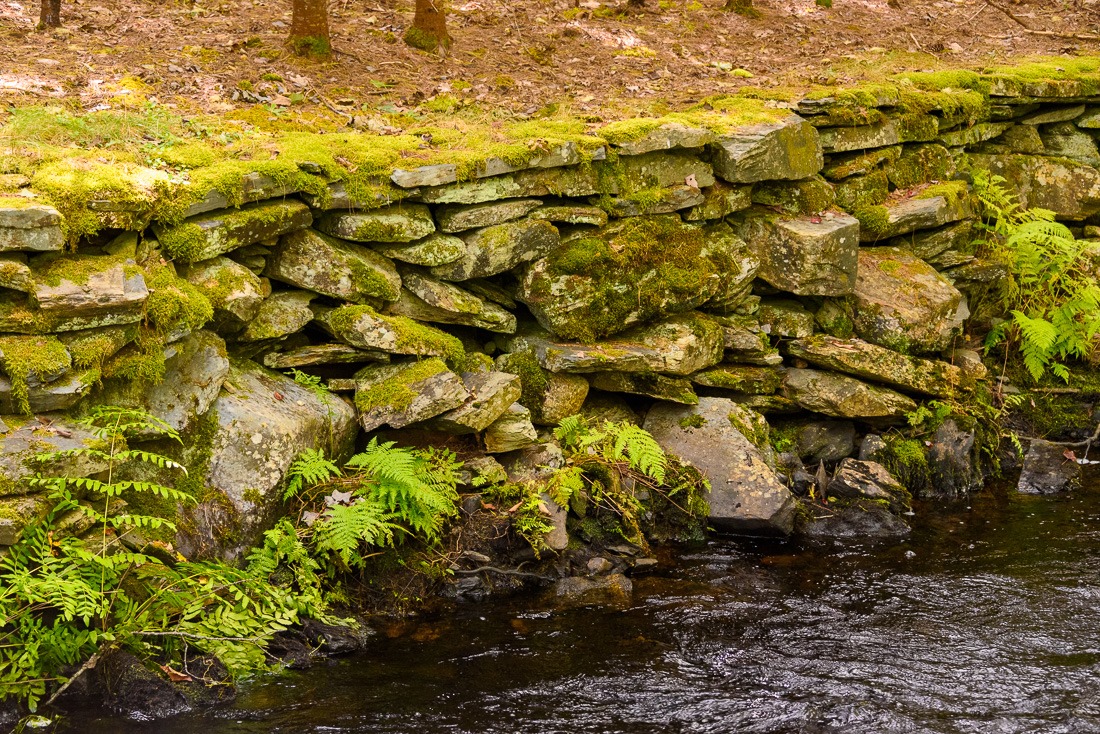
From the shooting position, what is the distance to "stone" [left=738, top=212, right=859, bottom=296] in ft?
30.8

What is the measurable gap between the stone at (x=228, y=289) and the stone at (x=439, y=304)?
125cm

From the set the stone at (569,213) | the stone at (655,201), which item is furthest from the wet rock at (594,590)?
the stone at (655,201)

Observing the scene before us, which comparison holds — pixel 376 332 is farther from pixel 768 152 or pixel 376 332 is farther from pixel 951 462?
pixel 951 462

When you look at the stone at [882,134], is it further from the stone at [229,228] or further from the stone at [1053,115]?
the stone at [229,228]

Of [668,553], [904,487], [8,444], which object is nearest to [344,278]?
[8,444]

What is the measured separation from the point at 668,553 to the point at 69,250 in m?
5.16

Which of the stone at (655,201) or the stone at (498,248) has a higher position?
the stone at (655,201)

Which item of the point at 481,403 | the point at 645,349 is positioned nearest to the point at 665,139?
the point at 645,349

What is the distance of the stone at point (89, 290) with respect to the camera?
5875 mm

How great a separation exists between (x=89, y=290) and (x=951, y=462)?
7.96m

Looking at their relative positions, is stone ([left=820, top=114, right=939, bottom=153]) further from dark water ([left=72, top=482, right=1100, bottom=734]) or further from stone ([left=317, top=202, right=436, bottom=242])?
stone ([left=317, top=202, right=436, bottom=242])

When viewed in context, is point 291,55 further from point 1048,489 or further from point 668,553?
point 1048,489

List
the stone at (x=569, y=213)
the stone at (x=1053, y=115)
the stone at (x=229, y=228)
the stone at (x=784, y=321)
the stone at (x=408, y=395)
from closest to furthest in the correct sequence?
the stone at (x=229, y=228), the stone at (x=408, y=395), the stone at (x=569, y=213), the stone at (x=784, y=321), the stone at (x=1053, y=115)

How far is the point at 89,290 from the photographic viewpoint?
5.97 m
